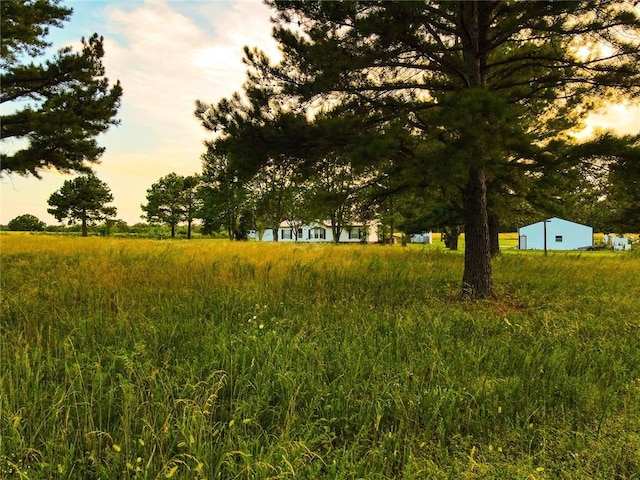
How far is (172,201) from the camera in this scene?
180 ft

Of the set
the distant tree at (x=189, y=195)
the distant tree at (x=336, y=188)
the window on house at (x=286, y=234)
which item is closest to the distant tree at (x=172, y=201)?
the distant tree at (x=189, y=195)

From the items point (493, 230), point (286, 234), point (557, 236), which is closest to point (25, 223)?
point (286, 234)

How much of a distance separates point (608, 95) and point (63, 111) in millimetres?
11736

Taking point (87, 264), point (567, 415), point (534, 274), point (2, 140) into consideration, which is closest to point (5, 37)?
point (2, 140)

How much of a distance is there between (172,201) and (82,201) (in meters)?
11.3

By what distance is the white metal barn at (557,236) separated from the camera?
1735 inches

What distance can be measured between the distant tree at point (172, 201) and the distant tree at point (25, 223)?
17648 millimetres

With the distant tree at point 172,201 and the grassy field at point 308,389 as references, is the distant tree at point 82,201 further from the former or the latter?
the grassy field at point 308,389

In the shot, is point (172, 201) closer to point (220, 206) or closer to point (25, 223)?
point (220, 206)

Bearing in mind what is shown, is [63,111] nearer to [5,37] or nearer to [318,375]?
[5,37]

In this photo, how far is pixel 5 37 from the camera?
867 centimetres

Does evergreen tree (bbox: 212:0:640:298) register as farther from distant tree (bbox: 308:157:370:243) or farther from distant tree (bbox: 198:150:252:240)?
distant tree (bbox: 198:150:252:240)


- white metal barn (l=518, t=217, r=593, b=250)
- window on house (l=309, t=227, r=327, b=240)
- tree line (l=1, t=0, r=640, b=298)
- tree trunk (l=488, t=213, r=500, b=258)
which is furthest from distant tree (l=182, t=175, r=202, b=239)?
tree line (l=1, t=0, r=640, b=298)

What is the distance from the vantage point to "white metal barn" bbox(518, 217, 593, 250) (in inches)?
1735
